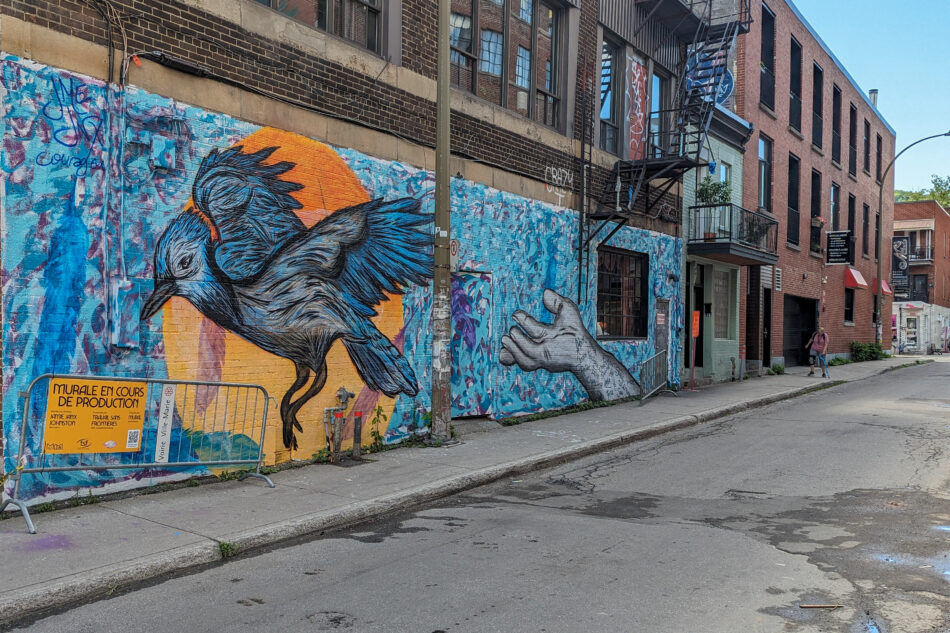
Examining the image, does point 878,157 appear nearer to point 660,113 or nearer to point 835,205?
point 835,205

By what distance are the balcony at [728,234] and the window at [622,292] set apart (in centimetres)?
263

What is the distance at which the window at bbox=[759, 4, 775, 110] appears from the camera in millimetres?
23312

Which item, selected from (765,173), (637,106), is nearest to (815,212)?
(765,173)

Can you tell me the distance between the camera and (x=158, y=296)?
24.0 ft

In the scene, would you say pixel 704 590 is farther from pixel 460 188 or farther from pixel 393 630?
pixel 460 188

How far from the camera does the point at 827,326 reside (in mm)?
29578

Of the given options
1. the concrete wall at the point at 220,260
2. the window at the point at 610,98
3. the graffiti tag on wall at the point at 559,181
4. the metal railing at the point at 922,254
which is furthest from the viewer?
the metal railing at the point at 922,254

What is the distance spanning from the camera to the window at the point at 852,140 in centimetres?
3272

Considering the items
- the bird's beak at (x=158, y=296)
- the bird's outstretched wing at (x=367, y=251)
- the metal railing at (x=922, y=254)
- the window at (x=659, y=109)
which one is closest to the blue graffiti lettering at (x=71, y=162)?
the bird's beak at (x=158, y=296)

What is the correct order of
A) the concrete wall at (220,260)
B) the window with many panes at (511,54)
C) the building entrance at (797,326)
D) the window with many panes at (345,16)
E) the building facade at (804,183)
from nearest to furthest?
1. the concrete wall at (220,260)
2. the window with many panes at (345,16)
3. the window with many panes at (511,54)
4. the building facade at (804,183)
5. the building entrance at (797,326)

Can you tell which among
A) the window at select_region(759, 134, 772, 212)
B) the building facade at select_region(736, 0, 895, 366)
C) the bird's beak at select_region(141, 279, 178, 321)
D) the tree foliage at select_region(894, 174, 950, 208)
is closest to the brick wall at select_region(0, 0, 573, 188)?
the bird's beak at select_region(141, 279, 178, 321)

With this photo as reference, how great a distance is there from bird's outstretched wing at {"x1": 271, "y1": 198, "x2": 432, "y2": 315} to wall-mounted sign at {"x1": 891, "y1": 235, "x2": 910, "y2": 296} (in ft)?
124

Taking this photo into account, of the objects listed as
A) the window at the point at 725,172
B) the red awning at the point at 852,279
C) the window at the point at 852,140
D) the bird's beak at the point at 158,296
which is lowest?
the bird's beak at the point at 158,296

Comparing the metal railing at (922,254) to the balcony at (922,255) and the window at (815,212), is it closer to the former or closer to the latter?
the balcony at (922,255)
